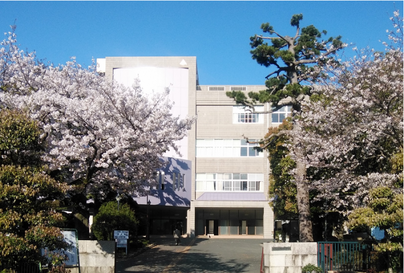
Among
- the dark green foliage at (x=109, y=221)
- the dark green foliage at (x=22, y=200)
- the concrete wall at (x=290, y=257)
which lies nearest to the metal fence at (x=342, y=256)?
the concrete wall at (x=290, y=257)

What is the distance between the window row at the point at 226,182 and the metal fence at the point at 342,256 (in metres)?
33.4

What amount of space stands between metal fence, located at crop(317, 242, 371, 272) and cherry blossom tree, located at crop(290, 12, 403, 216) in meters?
1.64

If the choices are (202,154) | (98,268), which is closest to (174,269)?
(98,268)

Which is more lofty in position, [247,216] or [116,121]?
[116,121]

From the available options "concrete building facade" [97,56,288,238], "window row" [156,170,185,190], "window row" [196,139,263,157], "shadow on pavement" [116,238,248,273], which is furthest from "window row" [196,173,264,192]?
"shadow on pavement" [116,238,248,273]

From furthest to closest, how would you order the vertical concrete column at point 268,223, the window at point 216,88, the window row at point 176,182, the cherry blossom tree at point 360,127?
the window at point 216,88 < the vertical concrete column at point 268,223 < the window row at point 176,182 < the cherry blossom tree at point 360,127

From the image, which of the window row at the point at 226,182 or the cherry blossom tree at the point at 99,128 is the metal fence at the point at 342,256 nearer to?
the cherry blossom tree at the point at 99,128

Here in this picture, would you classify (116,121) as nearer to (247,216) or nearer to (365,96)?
(365,96)

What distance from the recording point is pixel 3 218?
383 inches

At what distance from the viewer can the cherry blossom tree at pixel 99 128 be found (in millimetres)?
15344

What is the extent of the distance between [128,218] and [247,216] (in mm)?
27998

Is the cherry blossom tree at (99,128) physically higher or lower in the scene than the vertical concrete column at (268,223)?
higher

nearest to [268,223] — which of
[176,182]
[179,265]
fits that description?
[176,182]

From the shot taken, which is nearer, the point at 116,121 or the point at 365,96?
the point at 365,96
